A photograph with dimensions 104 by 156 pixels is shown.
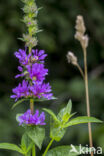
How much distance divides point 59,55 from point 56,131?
248 centimetres

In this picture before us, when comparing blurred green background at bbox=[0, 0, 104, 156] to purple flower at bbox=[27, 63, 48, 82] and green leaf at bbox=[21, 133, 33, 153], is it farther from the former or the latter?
purple flower at bbox=[27, 63, 48, 82]

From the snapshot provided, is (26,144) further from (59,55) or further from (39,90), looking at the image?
(59,55)

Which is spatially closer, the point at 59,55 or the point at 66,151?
the point at 66,151

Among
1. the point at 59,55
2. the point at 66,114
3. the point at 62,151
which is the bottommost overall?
the point at 62,151

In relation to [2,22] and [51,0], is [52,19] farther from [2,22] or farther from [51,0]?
[2,22]

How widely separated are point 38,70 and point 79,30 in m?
0.42

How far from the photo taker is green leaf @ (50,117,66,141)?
3.16 ft

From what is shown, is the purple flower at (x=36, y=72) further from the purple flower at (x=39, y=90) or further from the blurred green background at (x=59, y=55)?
the blurred green background at (x=59, y=55)

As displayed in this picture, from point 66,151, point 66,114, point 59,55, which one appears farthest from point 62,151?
point 59,55

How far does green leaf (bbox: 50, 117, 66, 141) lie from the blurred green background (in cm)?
157

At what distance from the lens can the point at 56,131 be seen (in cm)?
98

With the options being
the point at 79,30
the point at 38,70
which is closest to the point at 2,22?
the point at 79,30

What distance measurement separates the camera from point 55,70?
3.49 m

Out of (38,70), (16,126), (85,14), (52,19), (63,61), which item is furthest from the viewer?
(63,61)
